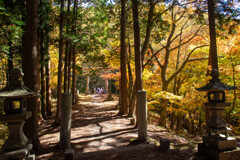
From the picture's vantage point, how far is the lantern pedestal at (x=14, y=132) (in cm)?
323

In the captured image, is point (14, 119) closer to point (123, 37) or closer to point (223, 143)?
point (223, 143)

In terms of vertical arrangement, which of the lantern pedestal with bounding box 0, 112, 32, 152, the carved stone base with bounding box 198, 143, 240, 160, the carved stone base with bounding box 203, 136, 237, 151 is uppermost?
the lantern pedestal with bounding box 0, 112, 32, 152

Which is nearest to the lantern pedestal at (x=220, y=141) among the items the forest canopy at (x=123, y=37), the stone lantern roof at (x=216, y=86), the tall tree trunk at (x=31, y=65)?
the stone lantern roof at (x=216, y=86)

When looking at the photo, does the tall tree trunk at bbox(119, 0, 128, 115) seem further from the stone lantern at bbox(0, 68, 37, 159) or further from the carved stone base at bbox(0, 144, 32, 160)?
the carved stone base at bbox(0, 144, 32, 160)

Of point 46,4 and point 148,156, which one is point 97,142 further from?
point 46,4

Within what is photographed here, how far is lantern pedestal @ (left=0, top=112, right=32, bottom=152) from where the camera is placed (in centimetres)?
323

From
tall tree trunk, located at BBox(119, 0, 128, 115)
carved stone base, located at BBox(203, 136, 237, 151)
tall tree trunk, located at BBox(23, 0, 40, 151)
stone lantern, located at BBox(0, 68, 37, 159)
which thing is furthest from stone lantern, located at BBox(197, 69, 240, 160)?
tall tree trunk, located at BBox(119, 0, 128, 115)

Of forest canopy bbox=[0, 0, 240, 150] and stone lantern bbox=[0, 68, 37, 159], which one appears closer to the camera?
stone lantern bbox=[0, 68, 37, 159]

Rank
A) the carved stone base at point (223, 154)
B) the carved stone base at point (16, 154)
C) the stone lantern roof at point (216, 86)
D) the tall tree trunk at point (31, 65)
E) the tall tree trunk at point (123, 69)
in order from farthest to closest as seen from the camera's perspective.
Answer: the tall tree trunk at point (123, 69)
the tall tree trunk at point (31, 65)
the stone lantern roof at point (216, 86)
the carved stone base at point (223, 154)
the carved stone base at point (16, 154)

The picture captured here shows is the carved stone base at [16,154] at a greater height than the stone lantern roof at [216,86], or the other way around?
the stone lantern roof at [216,86]

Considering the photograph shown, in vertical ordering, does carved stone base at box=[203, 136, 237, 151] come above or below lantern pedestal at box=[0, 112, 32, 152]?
below

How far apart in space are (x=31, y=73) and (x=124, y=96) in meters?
7.17

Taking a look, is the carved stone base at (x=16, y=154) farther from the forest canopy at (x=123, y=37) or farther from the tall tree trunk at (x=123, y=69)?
the tall tree trunk at (x=123, y=69)

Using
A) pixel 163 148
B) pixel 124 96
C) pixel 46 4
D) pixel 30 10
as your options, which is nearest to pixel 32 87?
pixel 30 10
